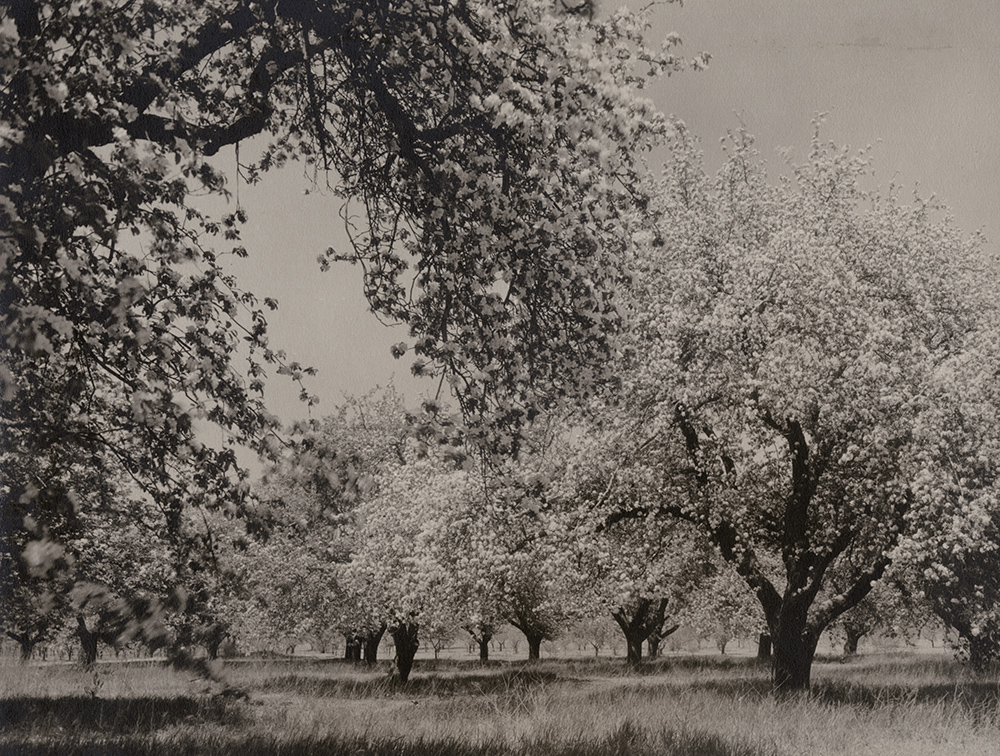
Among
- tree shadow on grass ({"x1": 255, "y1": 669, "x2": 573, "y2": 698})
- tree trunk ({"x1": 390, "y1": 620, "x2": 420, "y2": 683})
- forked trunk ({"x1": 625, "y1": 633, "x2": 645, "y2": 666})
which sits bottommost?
forked trunk ({"x1": 625, "y1": 633, "x2": 645, "y2": 666})

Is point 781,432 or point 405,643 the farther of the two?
point 405,643

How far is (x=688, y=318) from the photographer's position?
1717 cm

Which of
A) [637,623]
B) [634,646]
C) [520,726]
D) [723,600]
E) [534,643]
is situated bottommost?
[534,643]

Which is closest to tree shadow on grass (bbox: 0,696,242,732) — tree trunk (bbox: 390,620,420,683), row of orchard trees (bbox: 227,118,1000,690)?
row of orchard trees (bbox: 227,118,1000,690)

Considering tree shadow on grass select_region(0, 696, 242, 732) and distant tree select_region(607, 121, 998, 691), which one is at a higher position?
distant tree select_region(607, 121, 998, 691)

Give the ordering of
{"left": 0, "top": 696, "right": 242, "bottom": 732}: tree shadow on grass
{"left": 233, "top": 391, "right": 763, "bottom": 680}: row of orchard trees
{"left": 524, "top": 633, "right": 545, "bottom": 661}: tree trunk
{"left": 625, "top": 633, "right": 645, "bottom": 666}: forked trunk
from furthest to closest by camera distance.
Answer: {"left": 524, "top": 633, "right": 545, "bottom": 661}: tree trunk
{"left": 625, "top": 633, "right": 645, "bottom": 666}: forked trunk
{"left": 0, "top": 696, "right": 242, "bottom": 732}: tree shadow on grass
{"left": 233, "top": 391, "right": 763, "bottom": 680}: row of orchard trees

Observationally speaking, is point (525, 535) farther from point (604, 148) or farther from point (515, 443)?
point (604, 148)

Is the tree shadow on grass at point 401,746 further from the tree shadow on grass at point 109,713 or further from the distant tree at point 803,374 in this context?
the distant tree at point 803,374

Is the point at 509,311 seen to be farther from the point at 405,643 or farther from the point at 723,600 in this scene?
the point at 723,600

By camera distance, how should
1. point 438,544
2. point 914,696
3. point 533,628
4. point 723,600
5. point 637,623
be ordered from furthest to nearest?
1. point 533,628
2. point 637,623
3. point 723,600
4. point 438,544
5. point 914,696

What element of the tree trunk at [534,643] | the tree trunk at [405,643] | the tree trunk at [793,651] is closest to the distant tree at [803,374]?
the tree trunk at [793,651]

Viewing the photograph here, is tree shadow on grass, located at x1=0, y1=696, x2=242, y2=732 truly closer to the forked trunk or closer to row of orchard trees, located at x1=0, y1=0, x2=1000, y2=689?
row of orchard trees, located at x1=0, y1=0, x2=1000, y2=689

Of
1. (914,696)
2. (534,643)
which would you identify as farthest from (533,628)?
(914,696)

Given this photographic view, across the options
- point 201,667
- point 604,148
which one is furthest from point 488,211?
point 201,667
